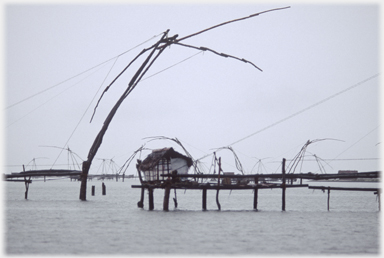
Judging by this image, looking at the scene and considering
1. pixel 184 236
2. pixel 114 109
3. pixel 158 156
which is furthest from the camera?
pixel 158 156

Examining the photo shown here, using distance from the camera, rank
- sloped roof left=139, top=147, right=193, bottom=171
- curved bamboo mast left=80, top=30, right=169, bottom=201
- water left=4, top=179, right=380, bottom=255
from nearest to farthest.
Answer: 1. water left=4, top=179, right=380, bottom=255
2. curved bamboo mast left=80, top=30, right=169, bottom=201
3. sloped roof left=139, top=147, right=193, bottom=171

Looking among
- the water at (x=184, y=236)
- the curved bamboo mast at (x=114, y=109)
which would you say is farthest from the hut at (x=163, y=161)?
the water at (x=184, y=236)

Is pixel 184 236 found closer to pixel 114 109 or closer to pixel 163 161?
pixel 114 109

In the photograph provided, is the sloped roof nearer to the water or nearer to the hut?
the hut

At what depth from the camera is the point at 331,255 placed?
10.0 m

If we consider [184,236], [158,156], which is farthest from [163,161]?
[184,236]

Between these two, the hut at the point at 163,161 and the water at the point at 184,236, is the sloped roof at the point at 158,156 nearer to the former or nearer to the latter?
the hut at the point at 163,161

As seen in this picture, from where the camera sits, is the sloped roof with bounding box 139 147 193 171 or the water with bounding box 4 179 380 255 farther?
the sloped roof with bounding box 139 147 193 171

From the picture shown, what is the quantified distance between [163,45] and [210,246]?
448 inches

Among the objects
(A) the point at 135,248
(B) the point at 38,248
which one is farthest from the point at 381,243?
(B) the point at 38,248

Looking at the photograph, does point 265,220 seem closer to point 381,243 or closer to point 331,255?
point 381,243

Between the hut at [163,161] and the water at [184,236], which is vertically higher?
the hut at [163,161]

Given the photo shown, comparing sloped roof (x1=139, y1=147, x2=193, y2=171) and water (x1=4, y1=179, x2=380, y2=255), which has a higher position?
sloped roof (x1=139, y1=147, x2=193, y2=171)

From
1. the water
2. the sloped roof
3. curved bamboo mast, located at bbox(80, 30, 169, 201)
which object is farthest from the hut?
the water
